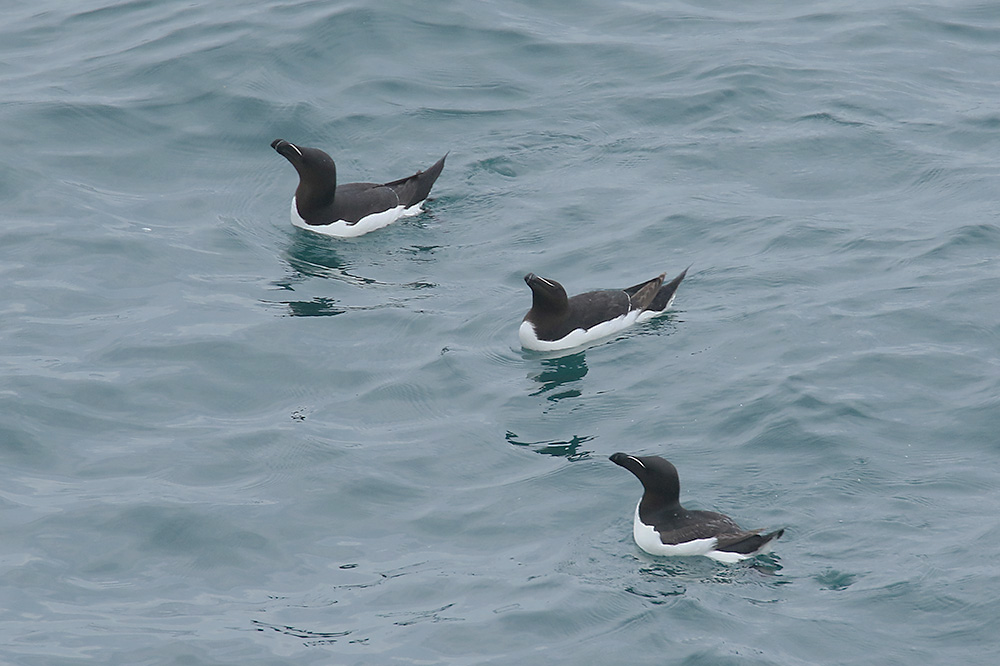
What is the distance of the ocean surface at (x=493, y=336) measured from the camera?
1020 cm

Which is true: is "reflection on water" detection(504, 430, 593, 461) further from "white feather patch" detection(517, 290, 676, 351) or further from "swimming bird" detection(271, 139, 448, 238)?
"swimming bird" detection(271, 139, 448, 238)

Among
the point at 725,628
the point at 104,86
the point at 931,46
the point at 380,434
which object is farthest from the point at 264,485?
the point at 931,46

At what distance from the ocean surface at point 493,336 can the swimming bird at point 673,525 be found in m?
0.18

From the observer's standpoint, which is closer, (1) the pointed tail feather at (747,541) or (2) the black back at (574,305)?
(1) the pointed tail feather at (747,541)

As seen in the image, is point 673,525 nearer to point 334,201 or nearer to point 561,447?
point 561,447

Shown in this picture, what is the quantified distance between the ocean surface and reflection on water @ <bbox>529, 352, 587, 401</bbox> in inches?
2.1

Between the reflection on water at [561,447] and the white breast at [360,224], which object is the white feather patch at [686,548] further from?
the white breast at [360,224]

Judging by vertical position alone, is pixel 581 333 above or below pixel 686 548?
above

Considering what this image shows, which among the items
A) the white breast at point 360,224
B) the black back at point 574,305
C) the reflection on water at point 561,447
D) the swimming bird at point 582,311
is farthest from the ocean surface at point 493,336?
the black back at point 574,305

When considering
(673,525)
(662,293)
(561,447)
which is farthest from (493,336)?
(673,525)

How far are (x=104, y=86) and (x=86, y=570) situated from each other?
33.6 ft

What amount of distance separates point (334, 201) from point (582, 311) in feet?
12.5

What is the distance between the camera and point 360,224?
54.1 feet

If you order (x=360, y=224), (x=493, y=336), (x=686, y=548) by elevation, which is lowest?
(x=686, y=548)
